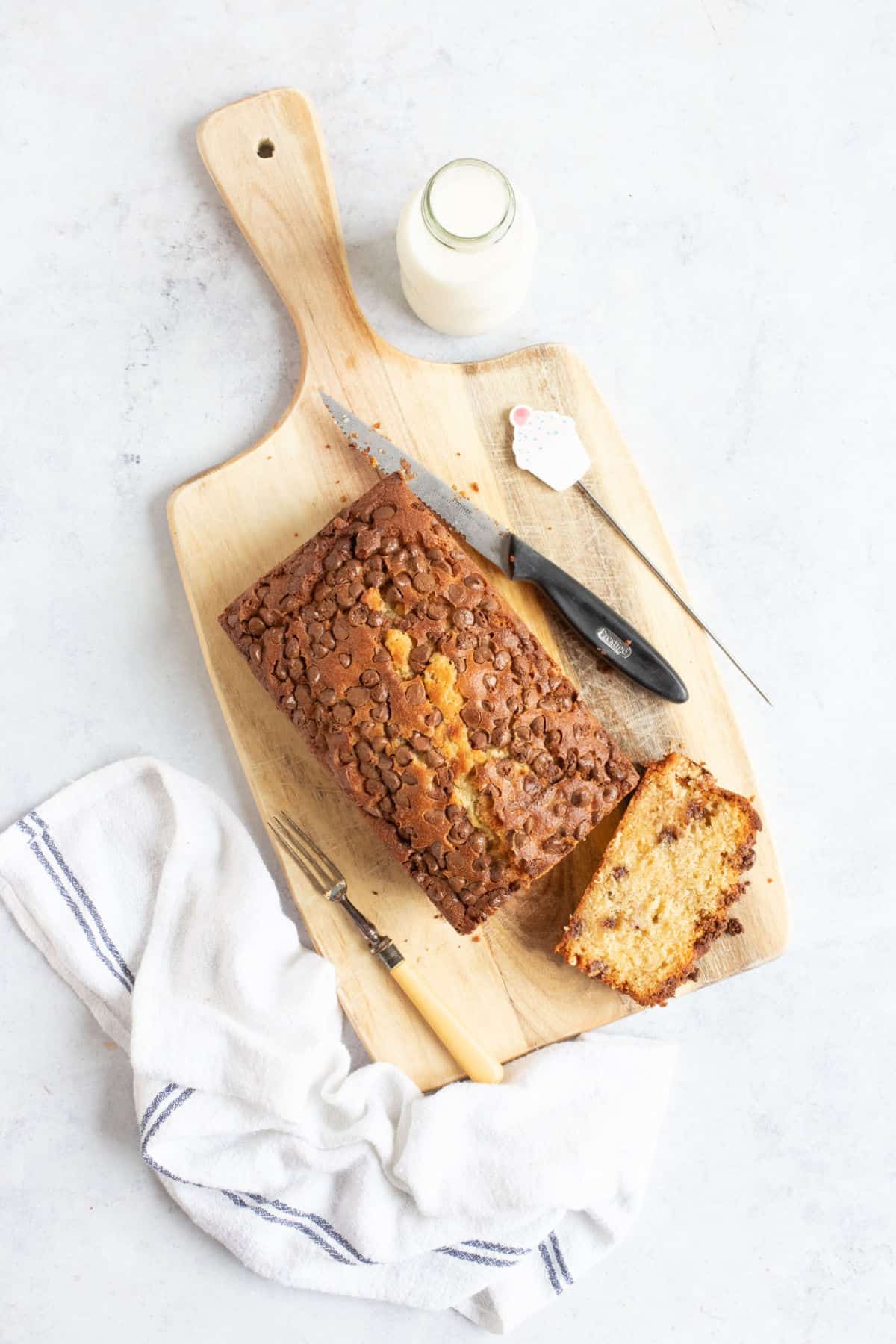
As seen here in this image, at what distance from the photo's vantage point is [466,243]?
325 cm


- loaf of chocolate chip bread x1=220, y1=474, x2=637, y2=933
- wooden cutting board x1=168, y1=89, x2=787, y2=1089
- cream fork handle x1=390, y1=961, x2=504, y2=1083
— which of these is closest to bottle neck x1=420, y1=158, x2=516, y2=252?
wooden cutting board x1=168, y1=89, x2=787, y2=1089

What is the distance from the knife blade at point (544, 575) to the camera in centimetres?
346

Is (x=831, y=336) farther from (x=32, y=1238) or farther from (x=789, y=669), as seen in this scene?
(x=32, y=1238)

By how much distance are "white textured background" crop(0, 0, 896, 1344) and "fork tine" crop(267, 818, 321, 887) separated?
9.1 inches

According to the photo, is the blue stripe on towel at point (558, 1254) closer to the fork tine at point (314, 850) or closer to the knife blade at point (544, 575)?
the fork tine at point (314, 850)

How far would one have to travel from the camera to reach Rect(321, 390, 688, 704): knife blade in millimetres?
3463

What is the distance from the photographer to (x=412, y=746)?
310 centimetres

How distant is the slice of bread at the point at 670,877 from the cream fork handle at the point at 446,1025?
0.42 meters

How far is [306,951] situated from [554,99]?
124 inches

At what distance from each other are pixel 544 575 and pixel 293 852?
1.24 meters

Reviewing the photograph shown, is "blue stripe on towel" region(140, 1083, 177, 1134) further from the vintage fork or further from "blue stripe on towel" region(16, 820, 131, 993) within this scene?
the vintage fork

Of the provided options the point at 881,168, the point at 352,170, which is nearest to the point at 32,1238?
the point at 352,170

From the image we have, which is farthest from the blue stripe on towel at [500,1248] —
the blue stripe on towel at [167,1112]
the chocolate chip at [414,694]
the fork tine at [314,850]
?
the chocolate chip at [414,694]

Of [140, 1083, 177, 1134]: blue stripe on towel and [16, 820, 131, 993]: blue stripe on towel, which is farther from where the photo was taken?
[16, 820, 131, 993]: blue stripe on towel
